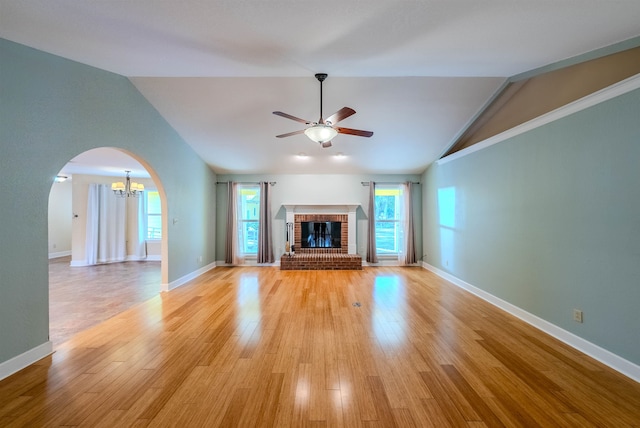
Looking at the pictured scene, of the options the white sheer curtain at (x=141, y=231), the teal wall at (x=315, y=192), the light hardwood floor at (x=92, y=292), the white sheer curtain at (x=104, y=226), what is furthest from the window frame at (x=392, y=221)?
the white sheer curtain at (x=104, y=226)

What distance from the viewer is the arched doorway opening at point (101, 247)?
3.99 meters

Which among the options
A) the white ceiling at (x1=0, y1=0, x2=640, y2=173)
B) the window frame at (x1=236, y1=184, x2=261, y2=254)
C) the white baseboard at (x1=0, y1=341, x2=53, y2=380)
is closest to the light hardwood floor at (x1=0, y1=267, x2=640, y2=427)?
the white baseboard at (x1=0, y1=341, x2=53, y2=380)

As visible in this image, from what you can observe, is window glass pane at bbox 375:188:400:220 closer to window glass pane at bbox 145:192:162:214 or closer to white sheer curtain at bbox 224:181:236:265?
white sheer curtain at bbox 224:181:236:265

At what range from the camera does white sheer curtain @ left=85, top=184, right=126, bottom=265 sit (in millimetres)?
7328

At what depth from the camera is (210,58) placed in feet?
8.84

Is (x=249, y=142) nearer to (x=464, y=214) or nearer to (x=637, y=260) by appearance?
(x=464, y=214)

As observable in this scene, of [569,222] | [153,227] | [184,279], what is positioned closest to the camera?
[569,222]

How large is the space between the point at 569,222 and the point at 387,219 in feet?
14.9

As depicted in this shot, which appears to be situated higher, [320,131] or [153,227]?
[320,131]

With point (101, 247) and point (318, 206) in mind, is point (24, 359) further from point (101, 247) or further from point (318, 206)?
point (101, 247)

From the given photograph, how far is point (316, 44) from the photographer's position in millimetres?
2396

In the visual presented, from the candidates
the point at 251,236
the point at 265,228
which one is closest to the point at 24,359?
the point at 265,228

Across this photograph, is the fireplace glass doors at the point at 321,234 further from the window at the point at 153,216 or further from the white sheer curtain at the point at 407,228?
the window at the point at 153,216

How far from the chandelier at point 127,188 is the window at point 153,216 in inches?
13.6
